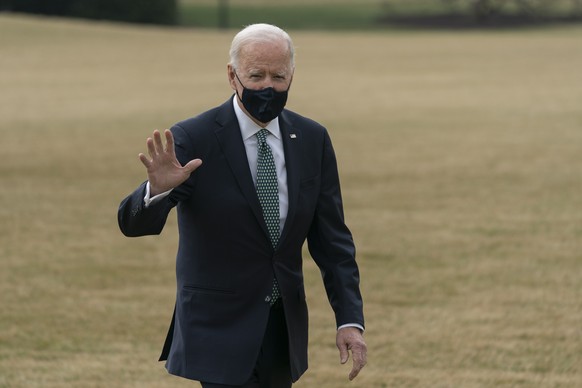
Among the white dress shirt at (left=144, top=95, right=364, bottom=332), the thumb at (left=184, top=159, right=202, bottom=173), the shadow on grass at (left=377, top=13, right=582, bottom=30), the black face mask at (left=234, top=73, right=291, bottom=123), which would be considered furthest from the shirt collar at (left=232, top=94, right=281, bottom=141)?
the shadow on grass at (left=377, top=13, right=582, bottom=30)

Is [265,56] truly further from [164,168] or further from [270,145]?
[164,168]

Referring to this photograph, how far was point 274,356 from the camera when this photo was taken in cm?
462

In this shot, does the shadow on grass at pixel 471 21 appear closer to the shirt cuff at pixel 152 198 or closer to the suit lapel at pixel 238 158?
the suit lapel at pixel 238 158

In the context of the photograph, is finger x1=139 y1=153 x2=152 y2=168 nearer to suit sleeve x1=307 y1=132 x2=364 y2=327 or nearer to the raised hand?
the raised hand

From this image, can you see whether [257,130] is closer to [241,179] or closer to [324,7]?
[241,179]

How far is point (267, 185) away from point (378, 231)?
9200mm

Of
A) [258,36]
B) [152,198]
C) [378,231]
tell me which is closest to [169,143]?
[152,198]

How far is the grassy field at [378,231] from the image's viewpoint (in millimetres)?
8500

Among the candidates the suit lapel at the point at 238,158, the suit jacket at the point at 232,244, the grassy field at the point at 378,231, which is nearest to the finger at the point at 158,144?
the suit jacket at the point at 232,244

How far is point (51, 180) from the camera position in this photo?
58.6 ft

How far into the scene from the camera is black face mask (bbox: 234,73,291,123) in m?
4.31

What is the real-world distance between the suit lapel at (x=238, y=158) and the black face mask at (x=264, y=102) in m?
0.14

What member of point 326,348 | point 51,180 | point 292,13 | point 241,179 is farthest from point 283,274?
point 292,13

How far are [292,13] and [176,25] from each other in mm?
12296
